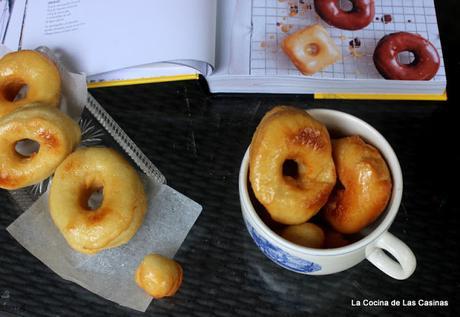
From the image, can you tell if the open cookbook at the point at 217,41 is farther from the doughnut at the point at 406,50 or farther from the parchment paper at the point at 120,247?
the parchment paper at the point at 120,247

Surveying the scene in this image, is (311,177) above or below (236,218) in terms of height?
above

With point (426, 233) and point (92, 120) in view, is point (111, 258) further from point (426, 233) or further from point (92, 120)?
point (426, 233)

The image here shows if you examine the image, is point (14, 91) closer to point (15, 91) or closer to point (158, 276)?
point (15, 91)

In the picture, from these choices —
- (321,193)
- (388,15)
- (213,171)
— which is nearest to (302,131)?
(321,193)

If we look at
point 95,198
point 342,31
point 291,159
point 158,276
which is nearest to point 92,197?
point 95,198

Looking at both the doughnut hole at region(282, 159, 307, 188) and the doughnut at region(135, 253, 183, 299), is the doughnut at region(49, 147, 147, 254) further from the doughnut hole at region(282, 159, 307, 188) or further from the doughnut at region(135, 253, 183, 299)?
the doughnut hole at region(282, 159, 307, 188)

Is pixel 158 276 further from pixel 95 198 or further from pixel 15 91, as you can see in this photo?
pixel 15 91

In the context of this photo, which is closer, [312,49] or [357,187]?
[357,187]
